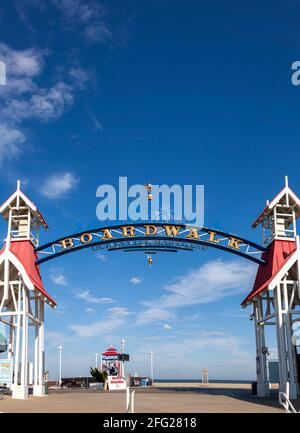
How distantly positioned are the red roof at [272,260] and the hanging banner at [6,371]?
1400 centimetres

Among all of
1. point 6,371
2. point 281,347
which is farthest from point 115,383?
point 281,347

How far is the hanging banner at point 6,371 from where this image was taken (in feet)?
88.5

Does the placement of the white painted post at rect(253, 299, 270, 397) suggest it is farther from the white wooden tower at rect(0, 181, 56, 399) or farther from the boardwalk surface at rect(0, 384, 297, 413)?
the white wooden tower at rect(0, 181, 56, 399)

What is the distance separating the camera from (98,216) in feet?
106

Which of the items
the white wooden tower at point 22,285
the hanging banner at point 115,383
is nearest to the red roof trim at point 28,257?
the white wooden tower at point 22,285

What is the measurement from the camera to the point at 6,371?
2712 cm

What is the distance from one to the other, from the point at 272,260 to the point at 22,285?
566 inches

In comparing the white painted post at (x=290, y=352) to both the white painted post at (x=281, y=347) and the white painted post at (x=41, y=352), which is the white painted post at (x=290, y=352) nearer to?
the white painted post at (x=281, y=347)

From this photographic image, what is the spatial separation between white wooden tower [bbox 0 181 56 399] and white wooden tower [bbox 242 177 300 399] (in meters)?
12.7

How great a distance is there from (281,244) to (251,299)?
3.75 metres

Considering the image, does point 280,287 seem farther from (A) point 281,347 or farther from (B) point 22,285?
(B) point 22,285

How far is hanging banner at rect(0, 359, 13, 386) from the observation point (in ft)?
88.5
